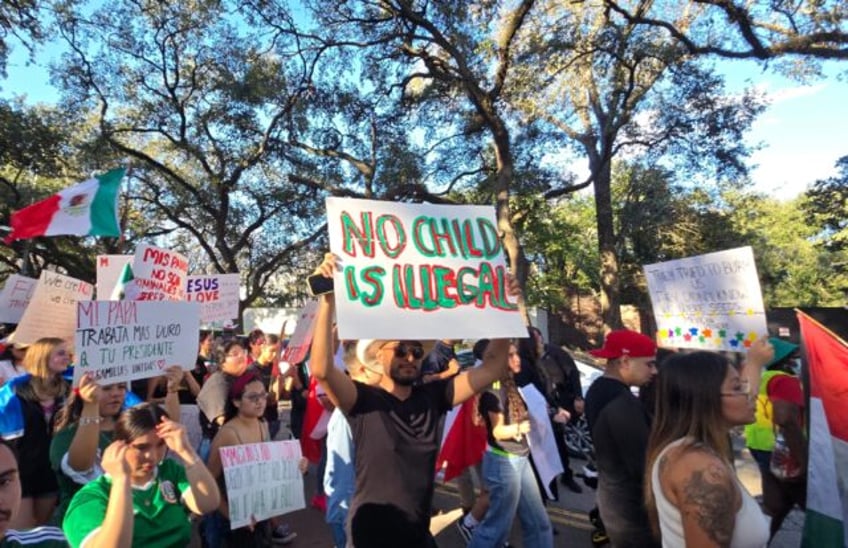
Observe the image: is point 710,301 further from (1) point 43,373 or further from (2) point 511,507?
(1) point 43,373

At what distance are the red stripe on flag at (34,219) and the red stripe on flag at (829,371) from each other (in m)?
6.67

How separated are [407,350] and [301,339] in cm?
337

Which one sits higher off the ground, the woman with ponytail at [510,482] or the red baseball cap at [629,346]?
the red baseball cap at [629,346]

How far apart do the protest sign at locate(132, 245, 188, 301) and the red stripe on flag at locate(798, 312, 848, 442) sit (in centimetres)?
499

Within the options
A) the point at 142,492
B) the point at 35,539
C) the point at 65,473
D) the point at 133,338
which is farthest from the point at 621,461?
the point at 133,338

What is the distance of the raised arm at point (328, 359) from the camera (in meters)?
2.44

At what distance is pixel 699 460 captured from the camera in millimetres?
2059

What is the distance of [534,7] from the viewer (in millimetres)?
13453

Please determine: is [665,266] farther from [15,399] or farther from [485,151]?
[485,151]

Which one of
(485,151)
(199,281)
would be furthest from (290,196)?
(199,281)

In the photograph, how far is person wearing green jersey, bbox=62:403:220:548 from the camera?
2.22 meters

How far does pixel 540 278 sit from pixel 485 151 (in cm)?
1224

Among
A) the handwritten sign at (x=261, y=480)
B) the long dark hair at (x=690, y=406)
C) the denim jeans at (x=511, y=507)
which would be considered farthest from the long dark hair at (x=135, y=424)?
the denim jeans at (x=511, y=507)

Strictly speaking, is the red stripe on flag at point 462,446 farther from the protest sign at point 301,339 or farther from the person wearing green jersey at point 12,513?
the person wearing green jersey at point 12,513
